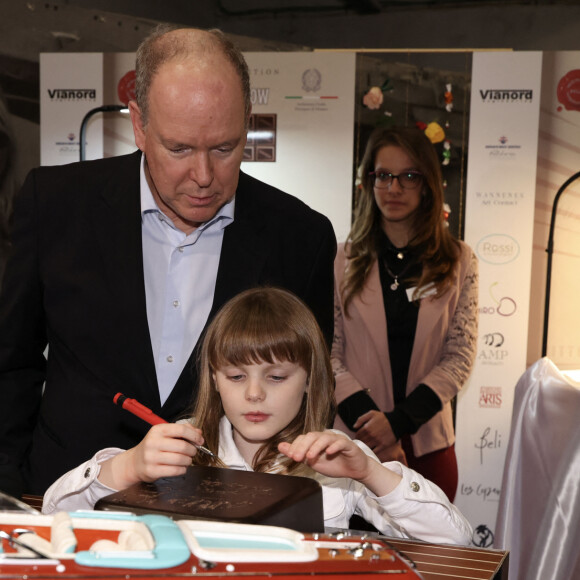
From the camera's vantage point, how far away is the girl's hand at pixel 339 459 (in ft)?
4.45

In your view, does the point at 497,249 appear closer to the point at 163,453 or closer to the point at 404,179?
the point at 404,179

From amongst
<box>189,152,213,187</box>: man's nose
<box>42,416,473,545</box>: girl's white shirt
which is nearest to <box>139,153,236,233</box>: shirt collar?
<box>189,152,213,187</box>: man's nose

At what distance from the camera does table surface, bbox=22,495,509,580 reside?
1.22m

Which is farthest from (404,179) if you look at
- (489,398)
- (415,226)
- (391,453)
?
(391,453)

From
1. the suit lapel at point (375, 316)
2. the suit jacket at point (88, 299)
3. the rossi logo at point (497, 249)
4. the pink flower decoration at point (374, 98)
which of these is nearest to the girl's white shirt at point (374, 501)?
the suit jacket at point (88, 299)

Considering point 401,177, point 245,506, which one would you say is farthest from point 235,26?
point 245,506

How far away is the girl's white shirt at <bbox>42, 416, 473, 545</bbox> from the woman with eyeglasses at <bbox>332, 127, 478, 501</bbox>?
184 cm

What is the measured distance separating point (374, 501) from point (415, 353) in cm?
Answer: 215

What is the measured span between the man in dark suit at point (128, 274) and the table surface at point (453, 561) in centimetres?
81

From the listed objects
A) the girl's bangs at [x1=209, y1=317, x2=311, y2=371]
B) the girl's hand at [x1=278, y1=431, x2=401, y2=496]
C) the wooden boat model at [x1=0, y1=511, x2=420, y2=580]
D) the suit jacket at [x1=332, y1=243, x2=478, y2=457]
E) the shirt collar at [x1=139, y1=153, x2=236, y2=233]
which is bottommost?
the suit jacket at [x1=332, y1=243, x2=478, y2=457]

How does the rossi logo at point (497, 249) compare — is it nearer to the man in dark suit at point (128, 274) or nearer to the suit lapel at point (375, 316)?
the suit lapel at point (375, 316)

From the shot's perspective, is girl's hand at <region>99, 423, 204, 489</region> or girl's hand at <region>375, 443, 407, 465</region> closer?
girl's hand at <region>99, 423, 204, 489</region>

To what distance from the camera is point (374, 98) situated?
439cm

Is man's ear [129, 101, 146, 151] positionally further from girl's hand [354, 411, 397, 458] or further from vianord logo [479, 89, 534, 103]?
vianord logo [479, 89, 534, 103]
